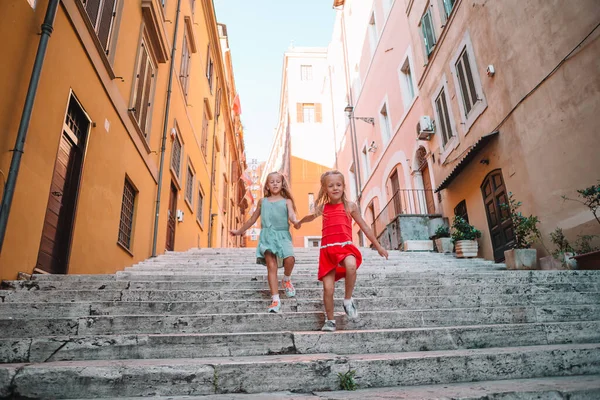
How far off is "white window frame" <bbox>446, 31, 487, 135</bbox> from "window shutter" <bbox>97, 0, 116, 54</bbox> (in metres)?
7.54

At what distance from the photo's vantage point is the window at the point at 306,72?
34.8m

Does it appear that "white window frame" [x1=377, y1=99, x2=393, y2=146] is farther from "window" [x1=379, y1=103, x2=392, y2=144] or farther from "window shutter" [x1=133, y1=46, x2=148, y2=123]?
"window shutter" [x1=133, y1=46, x2=148, y2=123]

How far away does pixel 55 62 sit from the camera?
502cm

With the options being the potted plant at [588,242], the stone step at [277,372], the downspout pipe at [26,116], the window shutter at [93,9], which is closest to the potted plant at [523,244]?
the potted plant at [588,242]

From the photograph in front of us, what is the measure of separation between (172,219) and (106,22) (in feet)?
19.5

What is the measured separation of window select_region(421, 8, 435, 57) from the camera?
39.4 ft

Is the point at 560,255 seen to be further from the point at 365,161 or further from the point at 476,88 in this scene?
the point at 365,161

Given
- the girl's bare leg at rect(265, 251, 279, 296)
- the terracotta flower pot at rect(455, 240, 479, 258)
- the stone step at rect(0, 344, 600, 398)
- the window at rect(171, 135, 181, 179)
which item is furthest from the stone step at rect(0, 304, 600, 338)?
the window at rect(171, 135, 181, 179)

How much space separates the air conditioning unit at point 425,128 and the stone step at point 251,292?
25.1ft

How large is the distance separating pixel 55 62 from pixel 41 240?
7.18 feet

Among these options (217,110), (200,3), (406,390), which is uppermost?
(200,3)

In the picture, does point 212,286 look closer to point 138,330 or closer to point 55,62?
point 138,330

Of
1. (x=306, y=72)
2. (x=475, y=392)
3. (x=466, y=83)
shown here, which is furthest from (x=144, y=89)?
(x=306, y=72)

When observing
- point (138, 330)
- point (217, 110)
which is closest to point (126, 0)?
point (138, 330)
